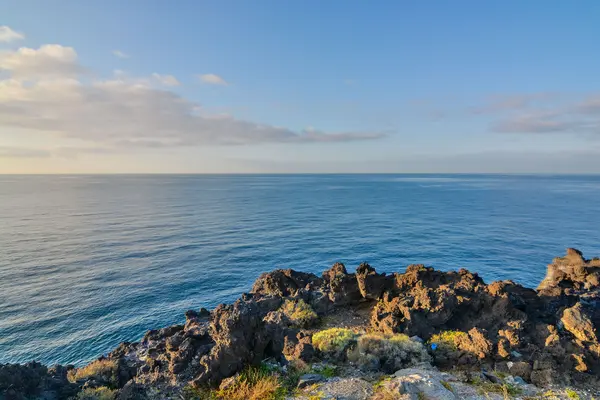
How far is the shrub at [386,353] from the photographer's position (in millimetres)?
14250

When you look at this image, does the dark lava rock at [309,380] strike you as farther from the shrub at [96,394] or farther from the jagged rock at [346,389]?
the shrub at [96,394]

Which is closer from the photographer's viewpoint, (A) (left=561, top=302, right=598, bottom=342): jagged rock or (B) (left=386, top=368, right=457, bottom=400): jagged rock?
(B) (left=386, top=368, right=457, bottom=400): jagged rock

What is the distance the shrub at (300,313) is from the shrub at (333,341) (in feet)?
12.3

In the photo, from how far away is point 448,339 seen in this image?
16.2m

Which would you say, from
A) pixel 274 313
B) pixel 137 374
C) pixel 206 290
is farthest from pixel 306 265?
pixel 137 374

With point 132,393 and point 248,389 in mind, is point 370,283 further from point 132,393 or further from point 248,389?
point 132,393

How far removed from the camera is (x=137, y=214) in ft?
288

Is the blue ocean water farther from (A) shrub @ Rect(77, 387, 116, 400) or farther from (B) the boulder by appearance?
(B) the boulder

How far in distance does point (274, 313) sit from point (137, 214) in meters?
79.5

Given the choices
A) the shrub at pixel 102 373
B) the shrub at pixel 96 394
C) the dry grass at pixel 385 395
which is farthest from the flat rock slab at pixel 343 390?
the shrub at pixel 102 373

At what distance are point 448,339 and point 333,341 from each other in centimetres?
595

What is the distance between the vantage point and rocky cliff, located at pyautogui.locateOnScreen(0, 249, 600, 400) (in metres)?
12.7

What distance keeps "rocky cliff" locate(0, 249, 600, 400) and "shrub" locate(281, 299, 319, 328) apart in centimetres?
7

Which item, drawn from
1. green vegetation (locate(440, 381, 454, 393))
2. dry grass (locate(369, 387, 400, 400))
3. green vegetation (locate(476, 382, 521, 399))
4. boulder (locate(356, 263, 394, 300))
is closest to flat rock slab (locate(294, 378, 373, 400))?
dry grass (locate(369, 387, 400, 400))
